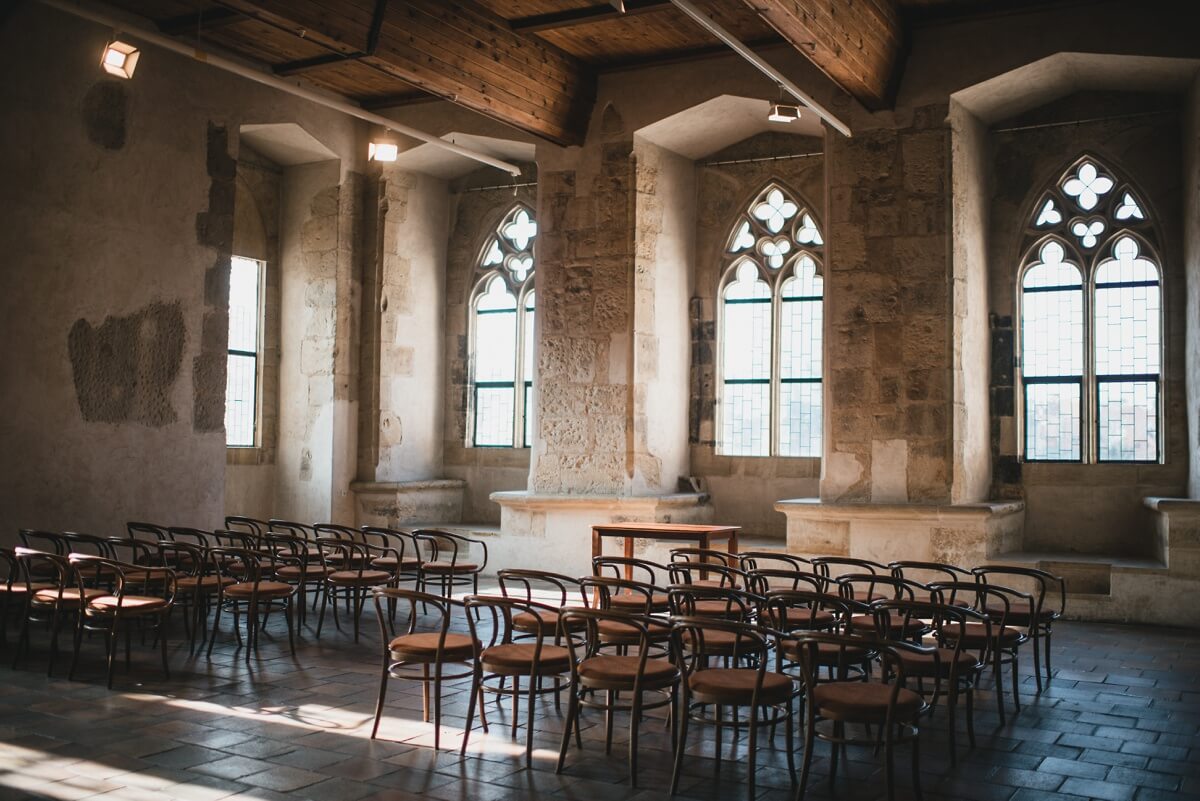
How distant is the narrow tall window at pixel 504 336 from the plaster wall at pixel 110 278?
339cm

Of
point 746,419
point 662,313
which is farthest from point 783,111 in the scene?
point 746,419

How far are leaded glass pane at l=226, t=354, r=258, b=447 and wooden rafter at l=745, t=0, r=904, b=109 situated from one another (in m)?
6.97

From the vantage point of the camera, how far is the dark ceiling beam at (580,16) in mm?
9500

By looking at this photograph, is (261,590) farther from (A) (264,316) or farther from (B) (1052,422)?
(B) (1052,422)

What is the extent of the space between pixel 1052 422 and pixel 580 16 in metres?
5.59

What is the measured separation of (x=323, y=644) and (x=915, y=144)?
6307 millimetres

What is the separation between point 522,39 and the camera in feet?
32.9

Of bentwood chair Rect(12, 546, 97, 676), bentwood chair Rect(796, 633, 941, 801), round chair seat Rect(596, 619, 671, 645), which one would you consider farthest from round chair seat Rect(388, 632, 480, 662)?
bentwood chair Rect(12, 546, 97, 676)

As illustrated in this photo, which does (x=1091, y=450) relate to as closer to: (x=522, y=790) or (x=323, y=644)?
(x=323, y=644)

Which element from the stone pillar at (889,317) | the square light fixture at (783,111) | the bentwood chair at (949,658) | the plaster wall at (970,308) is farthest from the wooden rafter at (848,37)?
the bentwood chair at (949,658)

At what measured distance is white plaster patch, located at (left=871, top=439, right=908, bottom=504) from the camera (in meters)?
9.55

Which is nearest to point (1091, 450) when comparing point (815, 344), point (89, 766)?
point (815, 344)

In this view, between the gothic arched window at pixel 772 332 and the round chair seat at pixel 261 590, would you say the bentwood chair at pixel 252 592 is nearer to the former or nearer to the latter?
the round chair seat at pixel 261 590

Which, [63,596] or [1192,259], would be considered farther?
[1192,259]
